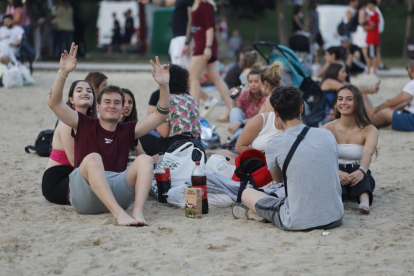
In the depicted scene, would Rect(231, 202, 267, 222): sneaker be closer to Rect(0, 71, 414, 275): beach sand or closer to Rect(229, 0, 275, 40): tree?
Rect(0, 71, 414, 275): beach sand

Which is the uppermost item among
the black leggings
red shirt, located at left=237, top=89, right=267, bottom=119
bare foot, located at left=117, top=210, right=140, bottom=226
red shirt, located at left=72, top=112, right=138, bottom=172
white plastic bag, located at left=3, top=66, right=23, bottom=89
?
red shirt, located at left=72, top=112, right=138, bottom=172

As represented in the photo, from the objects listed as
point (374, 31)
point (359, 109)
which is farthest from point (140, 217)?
point (374, 31)

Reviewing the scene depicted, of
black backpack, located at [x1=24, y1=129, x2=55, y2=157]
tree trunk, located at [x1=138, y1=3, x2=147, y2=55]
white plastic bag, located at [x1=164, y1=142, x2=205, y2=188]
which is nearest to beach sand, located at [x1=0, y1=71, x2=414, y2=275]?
white plastic bag, located at [x1=164, y1=142, x2=205, y2=188]

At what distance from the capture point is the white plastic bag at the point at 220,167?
6.00 meters

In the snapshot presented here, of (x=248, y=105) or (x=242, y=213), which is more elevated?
(x=248, y=105)

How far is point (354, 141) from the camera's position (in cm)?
574

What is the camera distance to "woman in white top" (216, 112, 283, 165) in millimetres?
6127

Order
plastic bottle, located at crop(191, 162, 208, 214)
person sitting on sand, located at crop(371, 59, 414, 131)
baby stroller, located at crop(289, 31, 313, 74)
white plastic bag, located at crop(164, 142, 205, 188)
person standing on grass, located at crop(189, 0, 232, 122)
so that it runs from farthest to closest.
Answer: baby stroller, located at crop(289, 31, 313, 74), person standing on grass, located at crop(189, 0, 232, 122), person sitting on sand, located at crop(371, 59, 414, 131), white plastic bag, located at crop(164, 142, 205, 188), plastic bottle, located at crop(191, 162, 208, 214)

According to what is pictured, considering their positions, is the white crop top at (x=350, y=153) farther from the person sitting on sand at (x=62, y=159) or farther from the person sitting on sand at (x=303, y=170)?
the person sitting on sand at (x=62, y=159)

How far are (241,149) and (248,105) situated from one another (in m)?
1.91

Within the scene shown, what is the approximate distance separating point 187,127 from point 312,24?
52.2 ft

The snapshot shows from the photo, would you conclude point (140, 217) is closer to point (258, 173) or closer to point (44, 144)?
point (258, 173)

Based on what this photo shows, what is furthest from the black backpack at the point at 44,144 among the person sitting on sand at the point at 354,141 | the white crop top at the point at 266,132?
the person sitting on sand at the point at 354,141

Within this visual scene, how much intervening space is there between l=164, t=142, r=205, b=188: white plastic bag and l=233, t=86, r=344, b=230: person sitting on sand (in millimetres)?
1298
